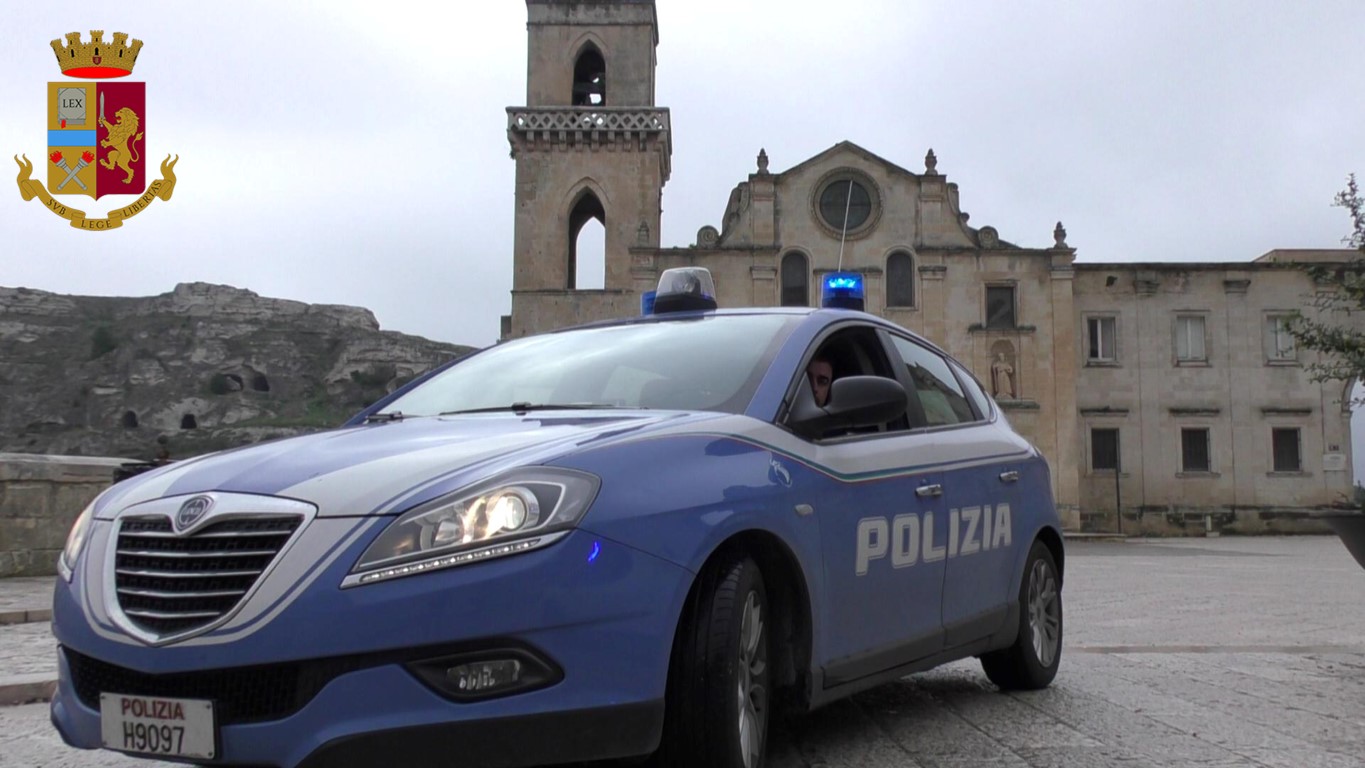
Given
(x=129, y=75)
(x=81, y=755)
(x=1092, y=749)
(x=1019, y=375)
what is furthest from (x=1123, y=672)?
(x=1019, y=375)

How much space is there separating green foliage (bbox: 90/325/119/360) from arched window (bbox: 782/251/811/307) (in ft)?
376

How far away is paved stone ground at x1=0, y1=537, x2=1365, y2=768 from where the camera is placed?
448 cm

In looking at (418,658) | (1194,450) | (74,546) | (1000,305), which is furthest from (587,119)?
(418,658)

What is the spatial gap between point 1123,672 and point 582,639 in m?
4.51

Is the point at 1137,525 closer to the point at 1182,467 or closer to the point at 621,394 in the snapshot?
the point at 1182,467

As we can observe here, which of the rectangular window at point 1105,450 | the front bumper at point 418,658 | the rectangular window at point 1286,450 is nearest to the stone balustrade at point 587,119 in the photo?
the rectangular window at point 1105,450

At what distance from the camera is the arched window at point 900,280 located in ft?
144

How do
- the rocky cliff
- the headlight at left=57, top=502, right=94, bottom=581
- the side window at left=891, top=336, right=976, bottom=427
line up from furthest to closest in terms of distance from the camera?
the rocky cliff < the side window at left=891, top=336, right=976, bottom=427 < the headlight at left=57, top=502, right=94, bottom=581

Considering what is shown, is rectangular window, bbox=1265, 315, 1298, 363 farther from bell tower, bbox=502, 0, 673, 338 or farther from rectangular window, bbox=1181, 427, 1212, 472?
bell tower, bbox=502, 0, 673, 338

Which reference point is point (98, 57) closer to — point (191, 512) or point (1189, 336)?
point (191, 512)

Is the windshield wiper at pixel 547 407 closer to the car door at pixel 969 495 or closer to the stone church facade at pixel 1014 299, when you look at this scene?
the car door at pixel 969 495

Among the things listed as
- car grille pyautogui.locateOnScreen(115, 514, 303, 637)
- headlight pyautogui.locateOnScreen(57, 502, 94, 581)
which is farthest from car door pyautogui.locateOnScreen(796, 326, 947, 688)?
headlight pyautogui.locateOnScreen(57, 502, 94, 581)

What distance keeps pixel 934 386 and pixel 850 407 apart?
158cm

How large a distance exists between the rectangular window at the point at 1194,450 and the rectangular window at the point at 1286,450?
237cm
